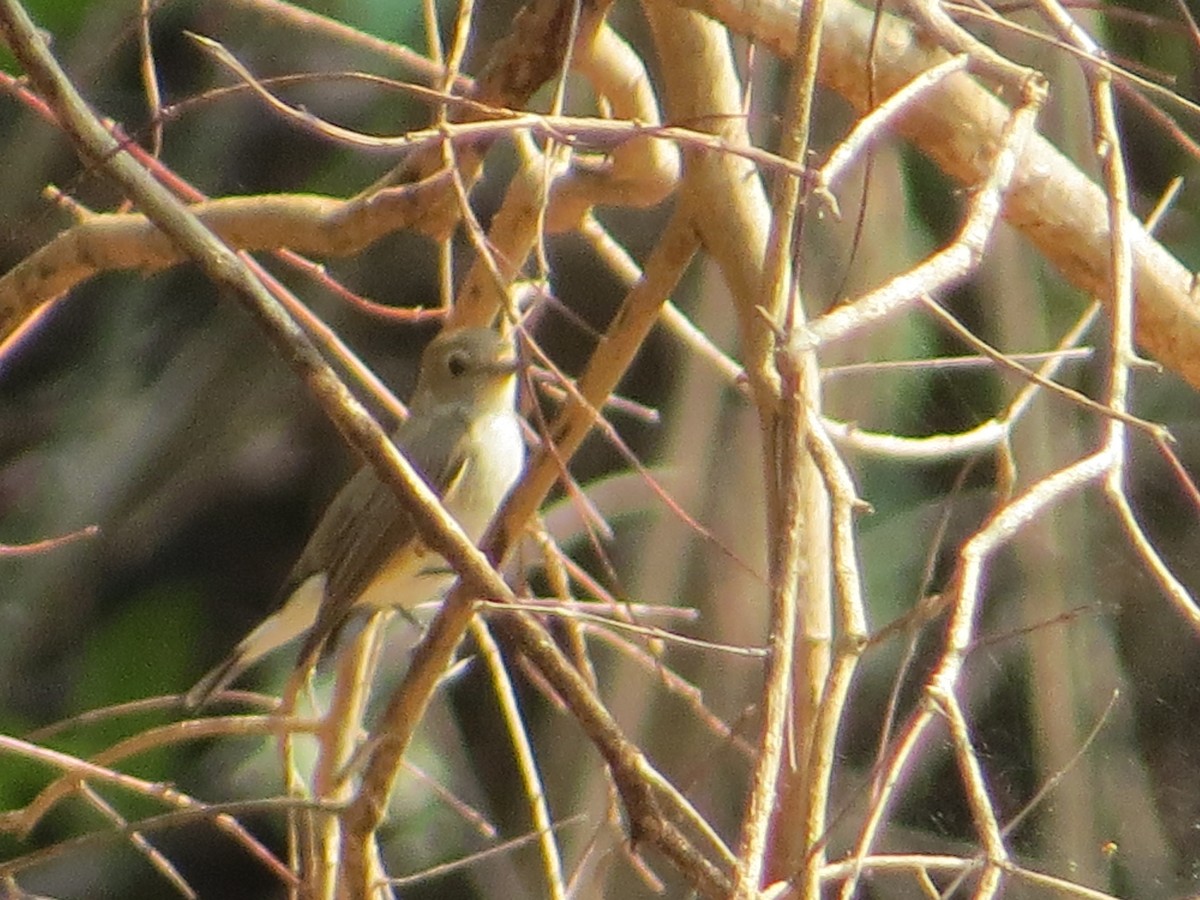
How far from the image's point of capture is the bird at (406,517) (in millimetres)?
2100

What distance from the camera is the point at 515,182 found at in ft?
5.34

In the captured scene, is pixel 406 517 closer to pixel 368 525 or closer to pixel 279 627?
pixel 368 525

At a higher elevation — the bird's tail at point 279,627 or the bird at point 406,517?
the bird at point 406,517

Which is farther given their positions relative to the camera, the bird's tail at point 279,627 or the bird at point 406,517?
the bird's tail at point 279,627

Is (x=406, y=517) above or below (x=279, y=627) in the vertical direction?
above

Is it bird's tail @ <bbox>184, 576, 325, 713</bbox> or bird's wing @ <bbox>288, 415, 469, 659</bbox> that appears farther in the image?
bird's tail @ <bbox>184, 576, 325, 713</bbox>

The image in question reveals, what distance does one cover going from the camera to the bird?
A: 210cm

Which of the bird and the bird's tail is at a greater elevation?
the bird

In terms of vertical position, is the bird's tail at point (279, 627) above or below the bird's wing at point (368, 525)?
below

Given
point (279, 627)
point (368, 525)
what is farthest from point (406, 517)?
point (279, 627)

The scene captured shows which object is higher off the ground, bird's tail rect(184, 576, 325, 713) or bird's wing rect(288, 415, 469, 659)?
bird's wing rect(288, 415, 469, 659)

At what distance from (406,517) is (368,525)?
0.10 metres

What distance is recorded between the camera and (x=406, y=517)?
6.84 feet

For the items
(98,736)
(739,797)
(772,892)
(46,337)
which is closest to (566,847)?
(739,797)
